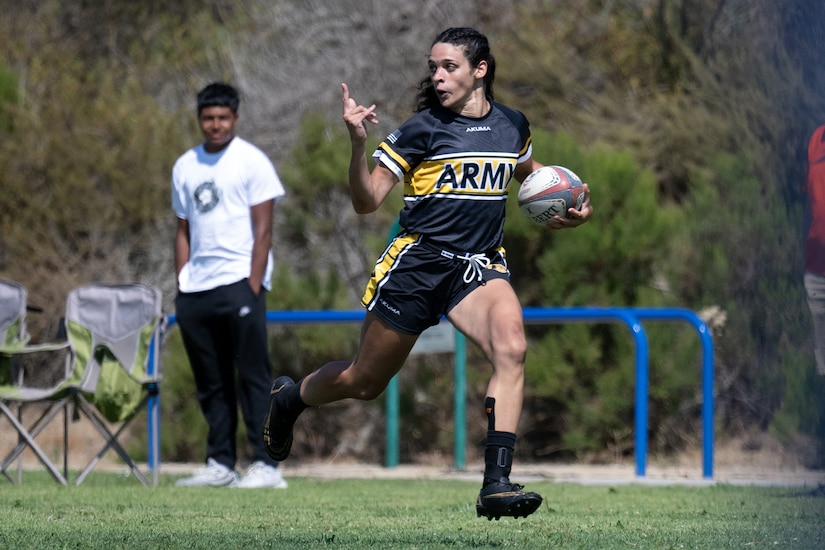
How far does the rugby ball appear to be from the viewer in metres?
5.65

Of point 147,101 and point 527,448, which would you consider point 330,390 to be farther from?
point 147,101

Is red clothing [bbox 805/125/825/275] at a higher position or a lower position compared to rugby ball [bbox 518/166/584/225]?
lower

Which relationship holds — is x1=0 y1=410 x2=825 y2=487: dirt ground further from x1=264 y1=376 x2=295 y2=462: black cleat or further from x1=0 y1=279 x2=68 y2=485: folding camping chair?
x1=264 y1=376 x2=295 y2=462: black cleat

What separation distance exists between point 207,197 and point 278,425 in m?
2.43

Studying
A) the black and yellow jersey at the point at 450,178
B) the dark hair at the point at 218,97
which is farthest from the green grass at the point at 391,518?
the dark hair at the point at 218,97

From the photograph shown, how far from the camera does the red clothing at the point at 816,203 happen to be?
3.34 m

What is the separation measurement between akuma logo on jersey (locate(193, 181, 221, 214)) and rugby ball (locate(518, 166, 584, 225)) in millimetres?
3009

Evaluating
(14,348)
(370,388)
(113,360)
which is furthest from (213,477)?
(370,388)

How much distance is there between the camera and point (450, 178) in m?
5.43

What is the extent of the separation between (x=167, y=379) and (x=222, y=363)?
3283 mm

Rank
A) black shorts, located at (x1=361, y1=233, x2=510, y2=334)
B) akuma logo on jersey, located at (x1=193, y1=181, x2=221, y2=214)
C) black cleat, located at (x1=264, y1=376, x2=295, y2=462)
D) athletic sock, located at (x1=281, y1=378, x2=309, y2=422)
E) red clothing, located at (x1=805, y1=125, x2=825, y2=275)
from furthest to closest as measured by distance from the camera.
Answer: akuma logo on jersey, located at (x1=193, y1=181, x2=221, y2=214) < black cleat, located at (x1=264, y1=376, x2=295, y2=462) < athletic sock, located at (x1=281, y1=378, x2=309, y2=422) < black shorts, located at (x1=361, y1=233, x2=510, y2=334) < red clothing, located at (x1=805, y1=125, x2=825, y2=275)

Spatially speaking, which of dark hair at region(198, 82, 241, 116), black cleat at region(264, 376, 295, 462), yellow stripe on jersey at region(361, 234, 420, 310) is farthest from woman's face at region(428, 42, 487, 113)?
dark hair at region(198, 82, 241, 116)

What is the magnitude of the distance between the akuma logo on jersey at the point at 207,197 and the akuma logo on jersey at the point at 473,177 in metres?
3.09

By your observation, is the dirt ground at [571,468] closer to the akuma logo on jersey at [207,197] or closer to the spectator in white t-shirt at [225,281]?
the spectator in white t-shirt at [225,281]
